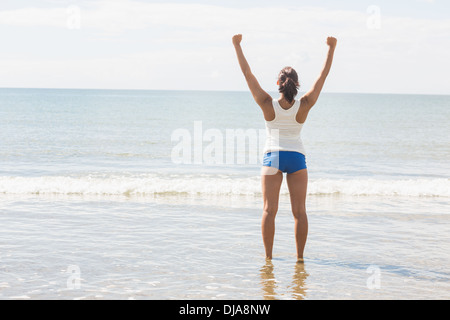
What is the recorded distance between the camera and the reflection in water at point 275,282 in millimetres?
4340

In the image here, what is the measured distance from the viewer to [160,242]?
6.24 metres

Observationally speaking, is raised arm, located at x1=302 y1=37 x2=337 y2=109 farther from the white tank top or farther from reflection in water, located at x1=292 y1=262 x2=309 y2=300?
reflection in water, located at x1=292 y1=262 x2=309 y2=300

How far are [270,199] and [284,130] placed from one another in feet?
2.49

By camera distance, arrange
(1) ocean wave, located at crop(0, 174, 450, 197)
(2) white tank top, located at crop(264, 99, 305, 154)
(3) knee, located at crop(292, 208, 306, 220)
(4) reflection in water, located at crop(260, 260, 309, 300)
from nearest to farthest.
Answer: (4) reflection in water, located at crop(260, 260, 309, 300), (2) white tank top, located at crop(264, 99, 305, 154), (3) knee, located at crop(292, 208, 306, 220), (1) ocean wave, located at crop(0, 174, 450, 197)

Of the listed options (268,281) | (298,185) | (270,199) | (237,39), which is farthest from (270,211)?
(237,39)

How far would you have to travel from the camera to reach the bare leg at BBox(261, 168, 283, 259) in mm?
5051

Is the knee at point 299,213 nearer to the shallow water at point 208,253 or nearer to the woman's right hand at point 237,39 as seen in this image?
the shallow water at point 208,253

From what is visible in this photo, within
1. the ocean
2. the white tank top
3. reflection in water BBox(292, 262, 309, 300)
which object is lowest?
reflection in water BBox(292, 262, 309, 300)

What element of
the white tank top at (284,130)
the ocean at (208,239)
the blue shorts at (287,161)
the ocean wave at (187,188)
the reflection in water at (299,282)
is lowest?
the reflection in water at (299,282)

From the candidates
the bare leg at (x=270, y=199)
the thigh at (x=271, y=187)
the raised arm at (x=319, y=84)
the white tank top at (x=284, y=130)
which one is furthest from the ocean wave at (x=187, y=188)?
the raised arm at (x=319, y=84)

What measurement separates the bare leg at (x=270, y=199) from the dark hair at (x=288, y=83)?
814mm

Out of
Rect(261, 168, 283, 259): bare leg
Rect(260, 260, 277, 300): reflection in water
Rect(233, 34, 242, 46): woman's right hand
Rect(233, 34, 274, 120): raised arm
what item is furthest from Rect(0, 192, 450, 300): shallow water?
Rect(233, 34, 242, 46): woman's right hand

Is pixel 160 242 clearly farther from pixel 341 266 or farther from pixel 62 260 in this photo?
pixel 341 266
